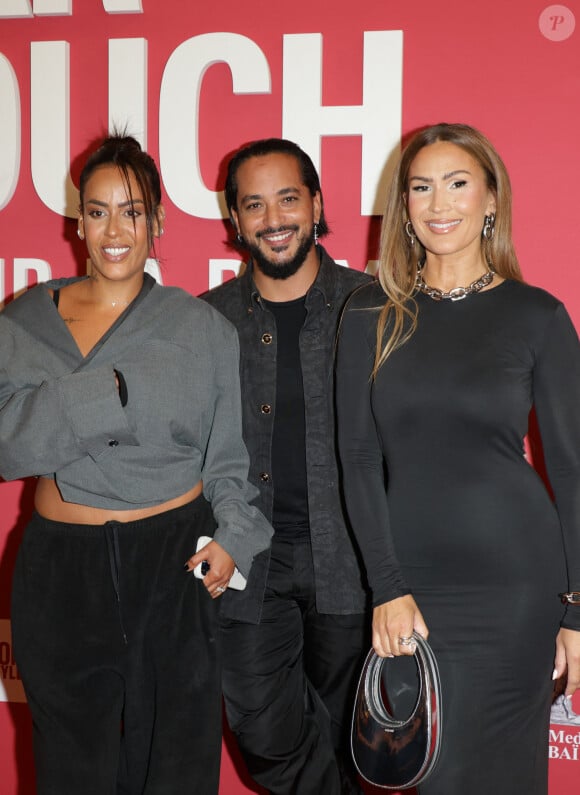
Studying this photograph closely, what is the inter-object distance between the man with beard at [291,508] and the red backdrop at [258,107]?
1.22ft

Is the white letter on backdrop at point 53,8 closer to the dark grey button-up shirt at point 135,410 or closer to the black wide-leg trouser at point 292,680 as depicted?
the dark grey button-up shirt at point 135,410

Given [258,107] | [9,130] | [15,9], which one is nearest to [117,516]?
[258,107]

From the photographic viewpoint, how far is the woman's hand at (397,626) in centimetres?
201

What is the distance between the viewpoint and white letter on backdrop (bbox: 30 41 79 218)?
3.21 meters

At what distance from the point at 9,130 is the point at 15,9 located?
1.41 feet

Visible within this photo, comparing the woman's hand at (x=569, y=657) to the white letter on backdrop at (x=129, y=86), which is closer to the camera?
the woman's hand at (x=569, y=657)

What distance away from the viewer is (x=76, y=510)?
218cm

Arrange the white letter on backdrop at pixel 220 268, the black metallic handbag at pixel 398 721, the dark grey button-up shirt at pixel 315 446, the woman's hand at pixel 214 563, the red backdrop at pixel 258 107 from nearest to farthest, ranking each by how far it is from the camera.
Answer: the black metallic handbag at pixel 398 721 → the woman's hand at pixel 214 563 → the dark grey button-up shirt at pixel 315 446 → the red backdrop at pixel 258 107 → the white letter on backdrop at pixel 220 268

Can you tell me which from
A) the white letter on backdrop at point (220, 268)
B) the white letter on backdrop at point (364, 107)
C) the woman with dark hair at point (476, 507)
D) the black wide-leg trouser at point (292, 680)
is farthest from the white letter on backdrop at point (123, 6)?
the black wide-leg trouser at point (292, 680)

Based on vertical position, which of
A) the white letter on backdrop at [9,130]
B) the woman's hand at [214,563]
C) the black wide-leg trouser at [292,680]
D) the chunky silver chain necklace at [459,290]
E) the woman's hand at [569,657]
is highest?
the white letter on backdrop at [9,130]

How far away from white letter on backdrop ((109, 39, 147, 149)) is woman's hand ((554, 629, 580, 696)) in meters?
2.20

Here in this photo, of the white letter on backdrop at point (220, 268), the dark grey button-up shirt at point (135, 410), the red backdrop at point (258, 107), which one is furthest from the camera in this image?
the white letter on backdrop at point (220, 268)

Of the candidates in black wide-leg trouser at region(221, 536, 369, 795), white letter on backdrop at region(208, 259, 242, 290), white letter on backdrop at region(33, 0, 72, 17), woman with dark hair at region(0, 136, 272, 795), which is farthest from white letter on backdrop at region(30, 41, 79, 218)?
black wide-leg trouser at region(221, 536, 369, 795)

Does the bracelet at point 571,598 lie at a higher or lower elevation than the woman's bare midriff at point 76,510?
lower
